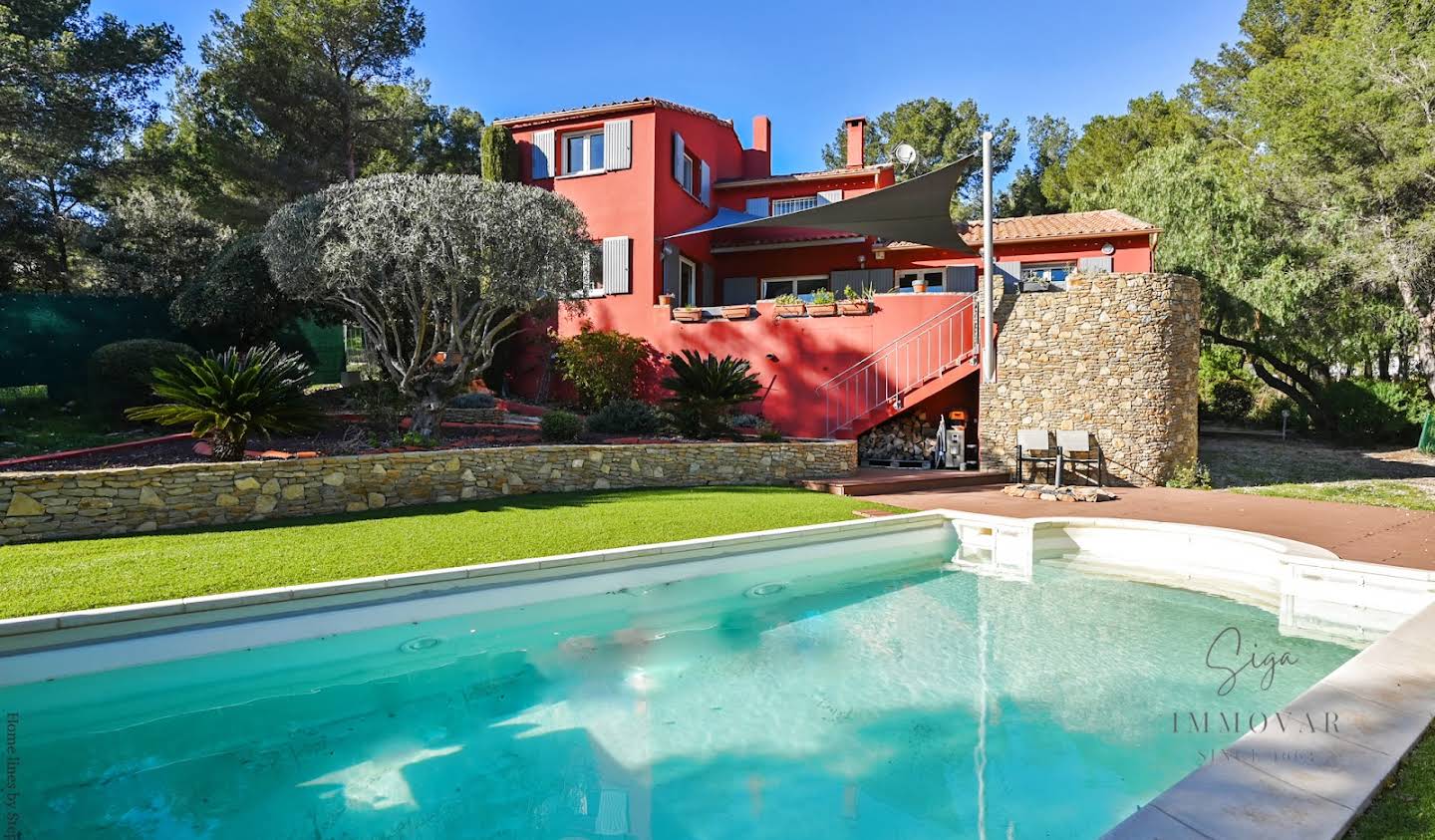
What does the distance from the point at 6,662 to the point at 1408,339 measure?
28.6 m

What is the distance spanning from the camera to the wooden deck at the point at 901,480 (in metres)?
12.0

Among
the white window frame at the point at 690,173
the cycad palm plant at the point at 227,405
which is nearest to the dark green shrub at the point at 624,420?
the cycad palm plant at the point at 227,405

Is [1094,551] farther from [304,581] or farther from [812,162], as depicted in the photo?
[812,162]

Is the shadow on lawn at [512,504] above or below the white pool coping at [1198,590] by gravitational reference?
above

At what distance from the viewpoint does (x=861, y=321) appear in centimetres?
1509

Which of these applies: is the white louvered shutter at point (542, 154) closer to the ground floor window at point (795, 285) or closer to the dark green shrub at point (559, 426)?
the ground floor window at point (795, 285)

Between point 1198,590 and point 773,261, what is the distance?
1540cm

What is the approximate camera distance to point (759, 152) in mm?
23688

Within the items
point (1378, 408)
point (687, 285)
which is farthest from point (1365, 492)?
point (687, 285)

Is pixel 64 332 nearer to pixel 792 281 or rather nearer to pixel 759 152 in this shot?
pixel 792 281

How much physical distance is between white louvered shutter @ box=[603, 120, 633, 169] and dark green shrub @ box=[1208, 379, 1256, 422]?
71.5 feet

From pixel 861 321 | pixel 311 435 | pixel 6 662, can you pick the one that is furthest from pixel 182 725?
pixel 861 321

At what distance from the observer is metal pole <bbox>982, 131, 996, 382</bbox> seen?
1276 cm

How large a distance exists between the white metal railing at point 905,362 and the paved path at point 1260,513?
9.38 ft
